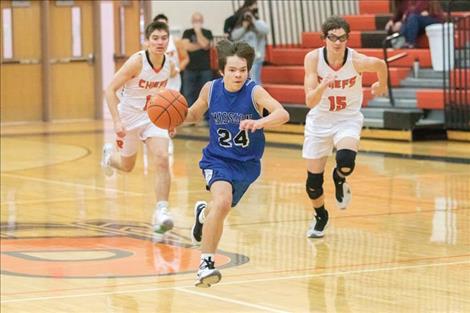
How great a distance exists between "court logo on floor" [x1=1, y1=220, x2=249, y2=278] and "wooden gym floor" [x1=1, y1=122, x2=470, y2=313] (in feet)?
0.03

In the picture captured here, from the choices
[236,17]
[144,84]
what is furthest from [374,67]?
[236,17]

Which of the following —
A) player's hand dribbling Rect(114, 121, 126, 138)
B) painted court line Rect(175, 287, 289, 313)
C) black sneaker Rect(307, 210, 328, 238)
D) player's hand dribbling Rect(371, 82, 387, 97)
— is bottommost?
painted court line Rect(175, 287, 289, 313)

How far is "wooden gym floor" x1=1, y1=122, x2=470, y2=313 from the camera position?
8117mm

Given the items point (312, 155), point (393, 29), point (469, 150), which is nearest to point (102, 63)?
point (393, 29)

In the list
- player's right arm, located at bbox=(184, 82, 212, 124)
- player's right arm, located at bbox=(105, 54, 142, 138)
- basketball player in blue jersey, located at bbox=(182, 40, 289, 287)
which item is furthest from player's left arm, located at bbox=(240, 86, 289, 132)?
player's right arm, located at bbox=(105, 54, 142, 138)

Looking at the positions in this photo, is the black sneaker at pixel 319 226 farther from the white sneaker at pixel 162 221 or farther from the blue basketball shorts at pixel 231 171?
the blue basketball shorts at pixel 231 171

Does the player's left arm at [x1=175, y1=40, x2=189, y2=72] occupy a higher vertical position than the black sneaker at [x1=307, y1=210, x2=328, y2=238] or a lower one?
higher

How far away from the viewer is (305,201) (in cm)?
1271

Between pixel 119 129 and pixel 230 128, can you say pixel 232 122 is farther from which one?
pixel 119 129

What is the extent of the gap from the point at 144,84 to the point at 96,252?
1680 mm

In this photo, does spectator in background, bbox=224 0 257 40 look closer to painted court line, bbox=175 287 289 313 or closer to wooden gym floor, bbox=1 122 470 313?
wooden gym floor, bbox=1 122 470 313

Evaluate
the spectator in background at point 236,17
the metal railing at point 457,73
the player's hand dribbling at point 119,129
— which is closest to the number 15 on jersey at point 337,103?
the player's hand dribbling at point 119,129

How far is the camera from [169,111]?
7.90 meters

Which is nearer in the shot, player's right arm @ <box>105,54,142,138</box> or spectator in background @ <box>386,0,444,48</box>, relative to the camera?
player's right arm @ <box>105,54,142,138</box>
